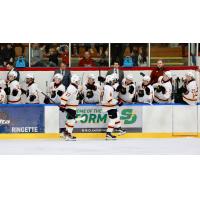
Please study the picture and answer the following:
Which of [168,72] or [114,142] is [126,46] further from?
[114,142]

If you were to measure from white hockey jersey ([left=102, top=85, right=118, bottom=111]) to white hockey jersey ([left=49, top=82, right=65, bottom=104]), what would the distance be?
145 cm

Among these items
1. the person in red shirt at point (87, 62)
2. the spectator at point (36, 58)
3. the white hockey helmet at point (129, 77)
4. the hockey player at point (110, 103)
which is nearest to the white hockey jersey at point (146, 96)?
the white hockey helmet at point (129, 77)

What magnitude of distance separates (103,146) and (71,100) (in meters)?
→ 1.38

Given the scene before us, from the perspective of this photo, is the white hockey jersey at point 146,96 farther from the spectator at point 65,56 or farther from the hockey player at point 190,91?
the spectator at point 65,56

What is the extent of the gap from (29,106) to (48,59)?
1.97 metres

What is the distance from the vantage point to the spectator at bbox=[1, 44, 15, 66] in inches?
907

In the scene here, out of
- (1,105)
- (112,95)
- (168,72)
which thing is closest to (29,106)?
(1,105)

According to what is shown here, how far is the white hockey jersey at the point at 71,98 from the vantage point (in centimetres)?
2097

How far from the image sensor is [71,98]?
21.1 meters

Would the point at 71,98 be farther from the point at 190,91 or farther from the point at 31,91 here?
the point at 190,91

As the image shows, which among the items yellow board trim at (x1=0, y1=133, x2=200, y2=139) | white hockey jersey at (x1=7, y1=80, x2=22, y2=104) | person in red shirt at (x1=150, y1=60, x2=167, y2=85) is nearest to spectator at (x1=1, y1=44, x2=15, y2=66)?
white hockey jersey at (x1=7, y1=80, x2=22, y2=104)

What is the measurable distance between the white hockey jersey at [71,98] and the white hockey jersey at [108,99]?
657 millimetres

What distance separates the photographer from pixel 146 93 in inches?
880

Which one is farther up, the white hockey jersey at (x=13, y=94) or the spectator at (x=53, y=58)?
the spectator at (x=53, y=58)
